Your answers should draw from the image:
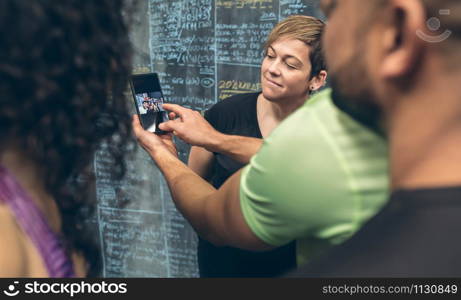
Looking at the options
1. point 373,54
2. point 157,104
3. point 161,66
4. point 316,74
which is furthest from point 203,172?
point 373,54

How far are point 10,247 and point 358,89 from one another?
46 centimetres

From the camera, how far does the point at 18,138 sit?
604 millimetres

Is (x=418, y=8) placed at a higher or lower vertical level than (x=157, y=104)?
higher

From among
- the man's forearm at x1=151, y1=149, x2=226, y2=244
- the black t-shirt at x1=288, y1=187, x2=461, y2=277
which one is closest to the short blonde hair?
the man's forearm at x1=151, y1=149, x2=226, y2=244

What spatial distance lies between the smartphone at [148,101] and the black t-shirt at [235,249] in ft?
0.78

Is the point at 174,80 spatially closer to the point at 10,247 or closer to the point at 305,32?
the point at 305,32

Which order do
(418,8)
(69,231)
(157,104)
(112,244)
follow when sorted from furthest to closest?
(112,244) → (157,104) → (69,231) → (418,8)

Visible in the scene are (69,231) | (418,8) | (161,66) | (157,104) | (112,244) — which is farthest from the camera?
(112,244)

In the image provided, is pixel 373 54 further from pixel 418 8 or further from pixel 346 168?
pixel 346 168

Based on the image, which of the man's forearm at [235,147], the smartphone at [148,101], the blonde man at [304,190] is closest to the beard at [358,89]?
the blonde man at [304,190]

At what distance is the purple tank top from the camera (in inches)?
23.0

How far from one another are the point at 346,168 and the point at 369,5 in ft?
0.78

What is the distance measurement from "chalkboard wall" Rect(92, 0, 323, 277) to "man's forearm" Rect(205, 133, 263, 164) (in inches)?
37.0

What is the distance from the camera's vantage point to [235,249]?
60.0 inches
